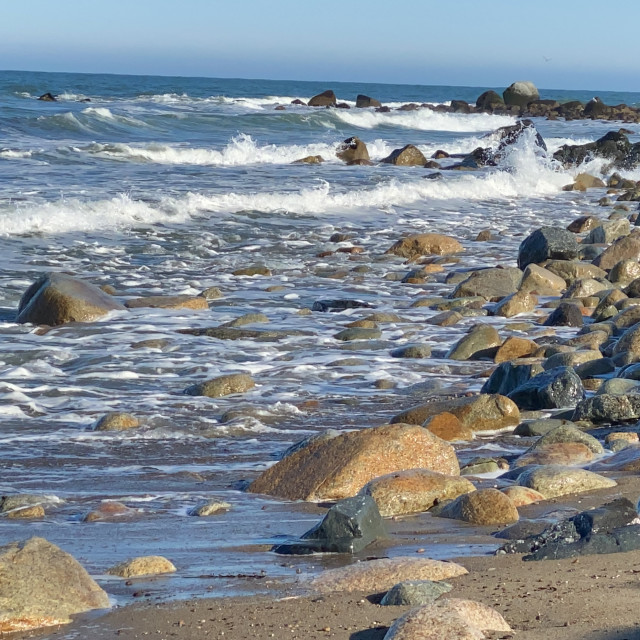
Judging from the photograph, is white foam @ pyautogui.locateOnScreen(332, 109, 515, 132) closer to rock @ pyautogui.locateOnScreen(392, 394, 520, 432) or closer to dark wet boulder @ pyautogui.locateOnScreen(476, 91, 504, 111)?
dark wet boulder @ pyautogui.locateOnScreen(476, 91, 504, 111)

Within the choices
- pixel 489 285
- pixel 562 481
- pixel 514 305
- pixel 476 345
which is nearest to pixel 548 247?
pixel 489 285

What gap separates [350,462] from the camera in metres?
4.27

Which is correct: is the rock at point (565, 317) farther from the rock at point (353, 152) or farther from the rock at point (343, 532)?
the rock at point (353, 152)

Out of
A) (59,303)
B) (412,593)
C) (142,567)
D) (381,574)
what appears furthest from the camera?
(59,303)

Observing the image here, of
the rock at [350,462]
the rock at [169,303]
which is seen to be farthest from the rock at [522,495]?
the rock at [169,303]

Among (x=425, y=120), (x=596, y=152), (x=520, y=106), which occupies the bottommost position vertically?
(x=596, y=152)

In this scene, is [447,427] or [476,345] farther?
[476,345]

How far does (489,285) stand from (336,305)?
1.67 metres

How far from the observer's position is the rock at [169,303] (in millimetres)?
8766

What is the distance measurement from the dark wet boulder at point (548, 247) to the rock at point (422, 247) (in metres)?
1.42

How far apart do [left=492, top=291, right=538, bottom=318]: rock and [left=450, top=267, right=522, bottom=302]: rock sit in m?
0.47

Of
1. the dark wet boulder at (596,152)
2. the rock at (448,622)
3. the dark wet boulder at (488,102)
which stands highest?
the dark wet boulder at (488,102)

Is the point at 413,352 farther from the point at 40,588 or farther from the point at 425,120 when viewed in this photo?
the point at 425,120

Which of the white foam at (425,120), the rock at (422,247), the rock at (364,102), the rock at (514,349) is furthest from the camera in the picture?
the rock at (364,102)
